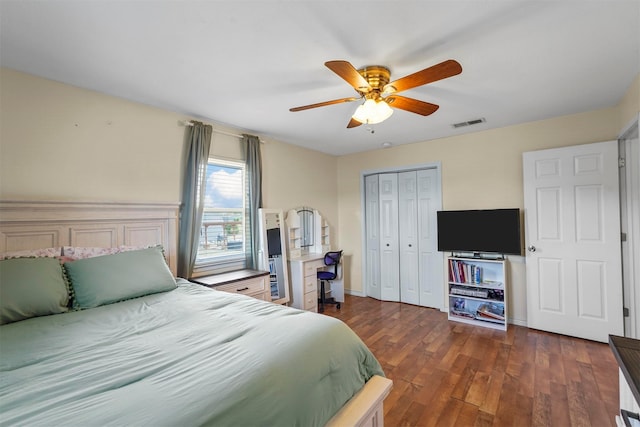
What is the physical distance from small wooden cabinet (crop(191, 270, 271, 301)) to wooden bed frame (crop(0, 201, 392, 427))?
406 millimetres

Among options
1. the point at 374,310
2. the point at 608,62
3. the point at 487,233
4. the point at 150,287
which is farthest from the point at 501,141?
the point at 150,287

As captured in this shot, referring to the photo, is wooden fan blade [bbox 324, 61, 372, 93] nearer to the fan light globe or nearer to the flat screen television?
the fan light globe

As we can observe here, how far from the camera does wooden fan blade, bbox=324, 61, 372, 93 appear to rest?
62.0 inches

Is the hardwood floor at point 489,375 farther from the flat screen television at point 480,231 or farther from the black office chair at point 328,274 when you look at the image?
the flat screen television at point 480,231

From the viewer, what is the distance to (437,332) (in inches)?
130

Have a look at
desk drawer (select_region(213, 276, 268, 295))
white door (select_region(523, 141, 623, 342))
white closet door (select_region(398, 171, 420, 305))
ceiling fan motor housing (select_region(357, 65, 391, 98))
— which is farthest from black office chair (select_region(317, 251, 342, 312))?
ceiling fan motor housing (select_region(357, 65, 391, 98))

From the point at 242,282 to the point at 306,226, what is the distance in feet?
A: 5.54

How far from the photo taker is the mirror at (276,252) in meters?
3.66

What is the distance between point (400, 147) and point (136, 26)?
3653 millimetres

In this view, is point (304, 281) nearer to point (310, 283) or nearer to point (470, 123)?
point (310, 283)

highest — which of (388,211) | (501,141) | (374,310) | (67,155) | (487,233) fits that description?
(501,141)

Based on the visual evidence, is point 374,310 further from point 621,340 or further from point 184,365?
point 184,365

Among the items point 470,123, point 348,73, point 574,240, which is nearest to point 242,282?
point 348,73

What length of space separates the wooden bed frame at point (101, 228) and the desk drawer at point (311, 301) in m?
1.76
